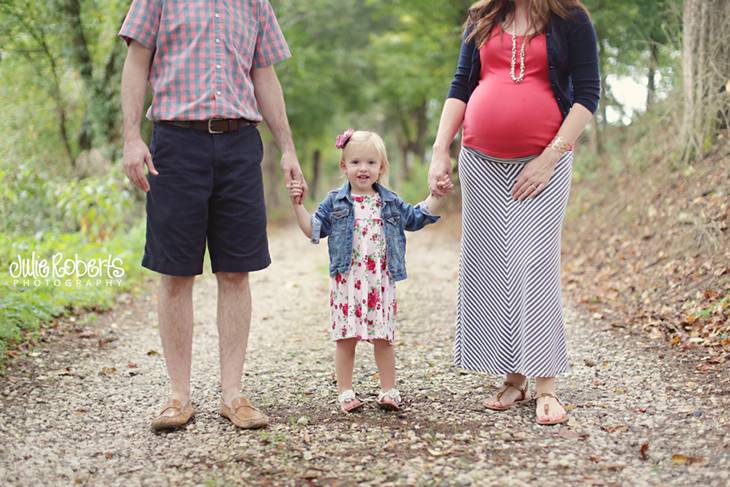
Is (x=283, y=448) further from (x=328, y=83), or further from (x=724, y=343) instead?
(x=328, y=83)

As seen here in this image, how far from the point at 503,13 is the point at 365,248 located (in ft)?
4.19

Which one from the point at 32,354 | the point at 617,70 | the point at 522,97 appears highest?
the point at 617,70

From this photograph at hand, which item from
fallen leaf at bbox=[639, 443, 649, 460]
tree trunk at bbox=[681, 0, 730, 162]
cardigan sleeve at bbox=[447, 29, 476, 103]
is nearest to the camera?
fallen leaf at bbox=[639, 443, 649, 460]

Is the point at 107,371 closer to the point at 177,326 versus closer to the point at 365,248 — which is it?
the point at 177,326

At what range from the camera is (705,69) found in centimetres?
700

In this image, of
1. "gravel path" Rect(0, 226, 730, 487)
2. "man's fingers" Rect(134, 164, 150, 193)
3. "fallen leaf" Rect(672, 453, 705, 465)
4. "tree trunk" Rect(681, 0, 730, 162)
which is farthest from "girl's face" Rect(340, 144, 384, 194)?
"tree trunk" Rect(681, 0, 730, 162)

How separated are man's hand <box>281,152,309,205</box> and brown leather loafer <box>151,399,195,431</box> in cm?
110

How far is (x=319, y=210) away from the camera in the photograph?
12.2ft

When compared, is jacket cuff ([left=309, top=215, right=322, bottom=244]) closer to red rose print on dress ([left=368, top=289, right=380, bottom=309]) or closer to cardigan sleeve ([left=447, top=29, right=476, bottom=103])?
red rose print on dress ([left=368, top=289, right=380, bottom=309])

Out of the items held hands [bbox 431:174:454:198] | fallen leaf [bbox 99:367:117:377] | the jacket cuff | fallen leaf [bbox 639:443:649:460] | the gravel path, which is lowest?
Answer: fallen leaf [bbox 99:367:117:377]

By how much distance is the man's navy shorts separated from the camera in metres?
3.38

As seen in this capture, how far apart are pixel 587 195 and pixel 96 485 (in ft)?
29.3

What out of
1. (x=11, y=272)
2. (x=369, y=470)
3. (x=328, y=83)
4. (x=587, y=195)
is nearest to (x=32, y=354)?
(x=11, y=272)

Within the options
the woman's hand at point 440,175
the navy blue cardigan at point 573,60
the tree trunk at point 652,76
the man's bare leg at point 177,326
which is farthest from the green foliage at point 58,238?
the tree trunk at point 652,76
